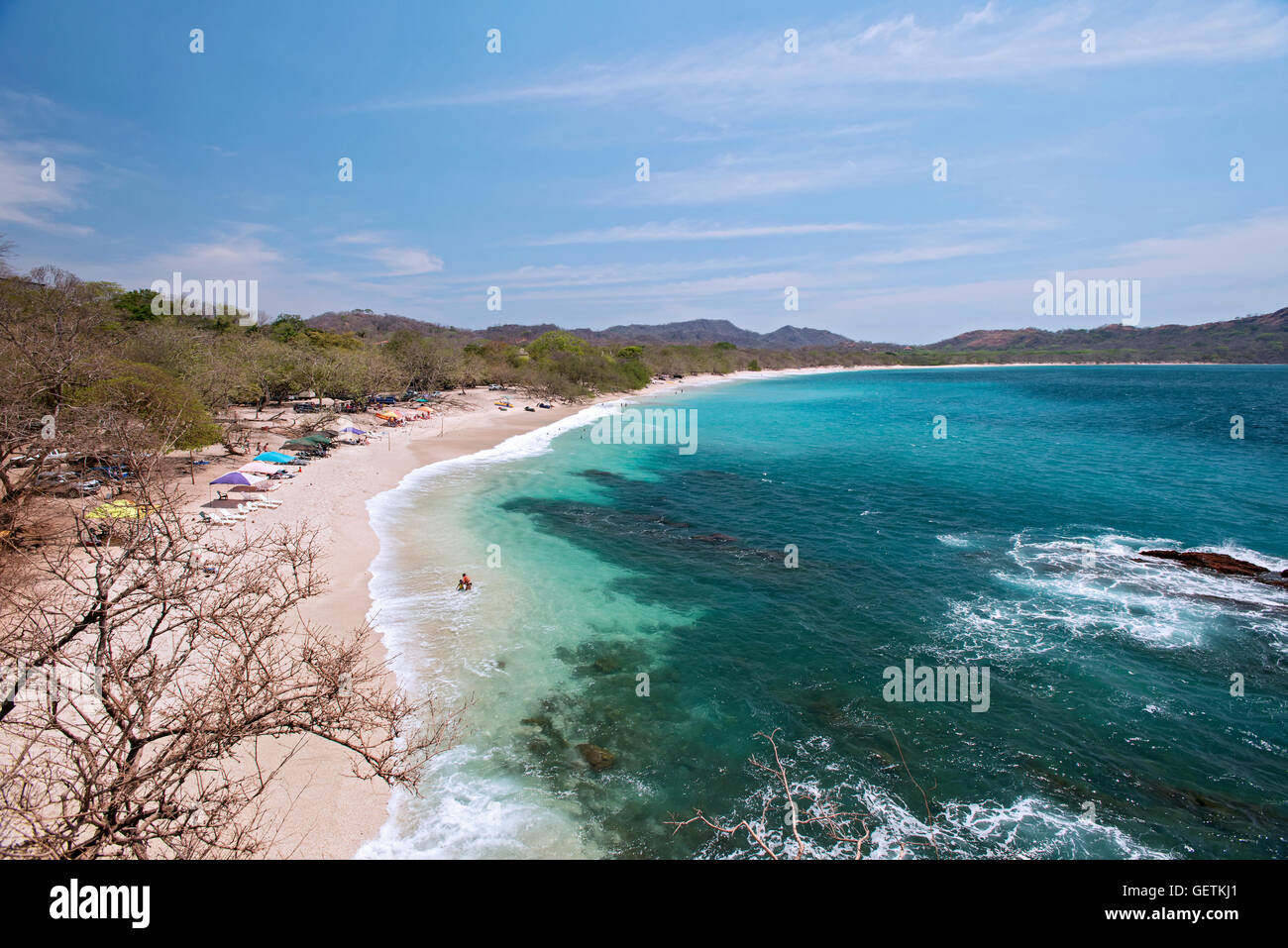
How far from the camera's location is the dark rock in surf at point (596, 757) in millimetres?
13180

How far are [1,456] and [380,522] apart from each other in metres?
14.2

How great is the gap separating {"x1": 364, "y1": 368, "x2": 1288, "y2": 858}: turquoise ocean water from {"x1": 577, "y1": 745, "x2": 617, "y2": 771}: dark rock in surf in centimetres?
27

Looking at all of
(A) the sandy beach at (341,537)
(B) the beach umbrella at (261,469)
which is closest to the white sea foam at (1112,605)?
(A) the sandy beach at (341,537)

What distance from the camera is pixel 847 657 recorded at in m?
17.8

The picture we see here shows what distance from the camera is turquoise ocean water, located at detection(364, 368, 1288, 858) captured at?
11805 millimetres

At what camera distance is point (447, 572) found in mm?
23219

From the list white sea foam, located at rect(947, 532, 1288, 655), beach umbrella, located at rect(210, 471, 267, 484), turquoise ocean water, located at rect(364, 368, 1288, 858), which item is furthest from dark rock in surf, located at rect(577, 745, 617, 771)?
A: beach umbrella, located at rect(210, 471, 267, 484)

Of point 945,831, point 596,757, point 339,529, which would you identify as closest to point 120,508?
point 596,757

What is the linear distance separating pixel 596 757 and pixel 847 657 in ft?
28.4

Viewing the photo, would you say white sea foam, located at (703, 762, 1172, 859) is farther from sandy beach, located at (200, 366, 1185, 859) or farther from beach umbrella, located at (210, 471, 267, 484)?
beach umbrella, located at (210, 471, 267, 484)

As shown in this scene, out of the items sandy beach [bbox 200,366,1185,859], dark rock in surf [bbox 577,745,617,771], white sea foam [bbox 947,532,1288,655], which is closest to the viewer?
sandy beach [bbox 200,366,1185,859]

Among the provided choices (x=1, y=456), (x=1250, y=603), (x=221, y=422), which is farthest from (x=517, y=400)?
(x=1250, y=603)

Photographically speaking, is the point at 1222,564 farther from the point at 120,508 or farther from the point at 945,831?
the point at 120,508

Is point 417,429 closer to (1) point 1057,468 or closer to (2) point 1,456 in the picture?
(2) point 1,456
